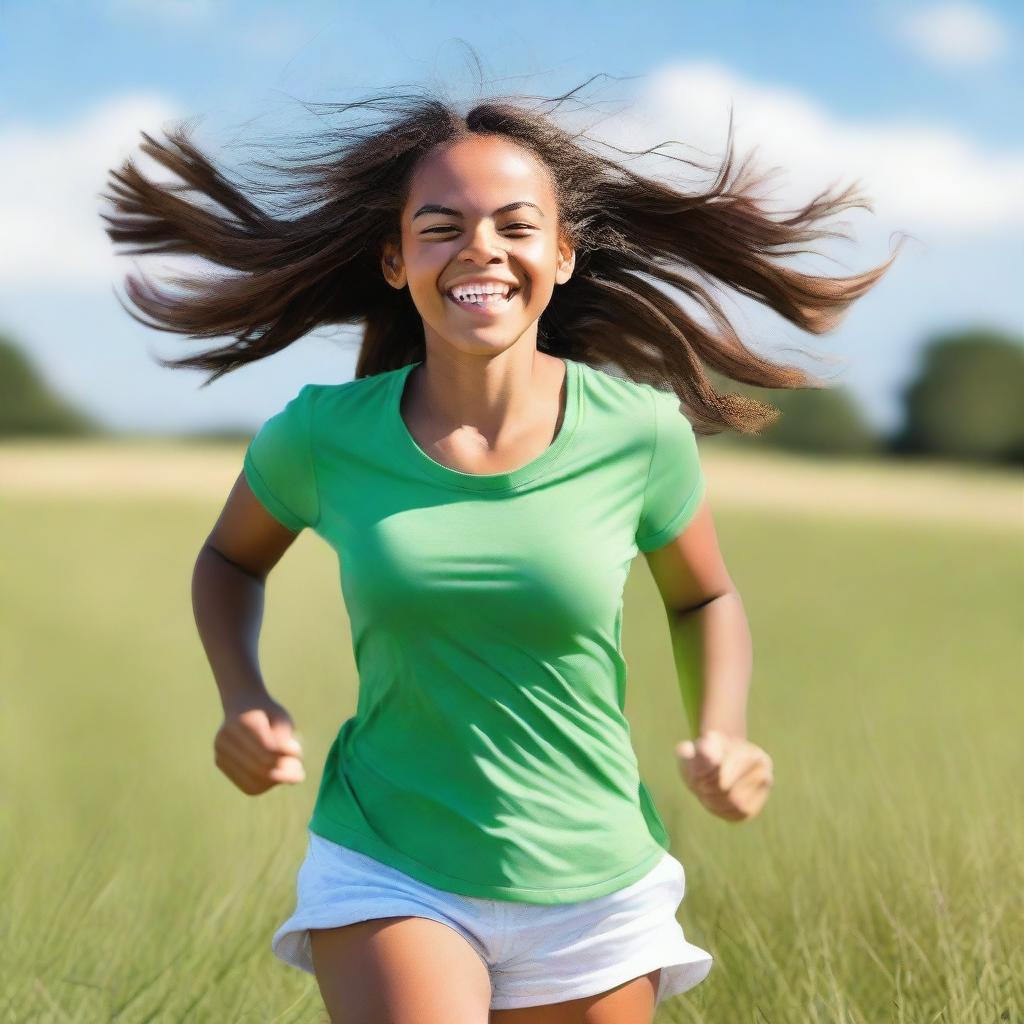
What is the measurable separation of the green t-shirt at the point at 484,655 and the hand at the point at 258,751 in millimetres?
139

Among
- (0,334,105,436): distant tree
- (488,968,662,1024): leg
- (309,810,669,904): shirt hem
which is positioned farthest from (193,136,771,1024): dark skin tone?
(0,334,105,436): distant tree

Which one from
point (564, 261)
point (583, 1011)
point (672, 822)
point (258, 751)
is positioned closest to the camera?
point (258, 751)

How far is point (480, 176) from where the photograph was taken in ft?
8.62

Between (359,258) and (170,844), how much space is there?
210 centimetres

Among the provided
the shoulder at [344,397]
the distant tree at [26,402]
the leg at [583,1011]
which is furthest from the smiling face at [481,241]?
the distant tree at [26,402]

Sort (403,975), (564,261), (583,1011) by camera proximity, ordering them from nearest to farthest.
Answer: (403,975) < (583,1011) < (564,261)

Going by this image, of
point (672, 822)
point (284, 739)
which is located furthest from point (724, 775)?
point (672, 822)

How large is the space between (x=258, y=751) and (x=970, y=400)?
2996 centimetres

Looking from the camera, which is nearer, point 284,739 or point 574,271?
point 284,739

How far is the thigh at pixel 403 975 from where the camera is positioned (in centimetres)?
229

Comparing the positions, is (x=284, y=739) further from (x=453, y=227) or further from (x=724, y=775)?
(x=453, y=227)

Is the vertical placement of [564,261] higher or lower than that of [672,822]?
higher

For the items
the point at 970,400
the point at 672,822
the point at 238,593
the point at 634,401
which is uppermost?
the point at 634,401

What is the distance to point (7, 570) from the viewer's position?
1156cm
